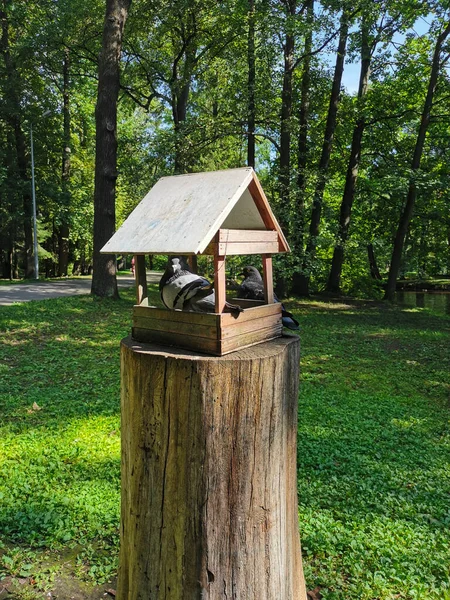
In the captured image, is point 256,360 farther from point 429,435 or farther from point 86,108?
point 86,108

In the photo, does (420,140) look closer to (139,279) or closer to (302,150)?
(302,150)

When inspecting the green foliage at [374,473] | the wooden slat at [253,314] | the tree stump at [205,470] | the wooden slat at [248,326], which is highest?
the wooden slat at [253,314]

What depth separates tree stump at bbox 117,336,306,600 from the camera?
1587 mm

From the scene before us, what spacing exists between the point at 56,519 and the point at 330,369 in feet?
15.6

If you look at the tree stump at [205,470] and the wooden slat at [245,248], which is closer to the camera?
the tree stump at [205,470]

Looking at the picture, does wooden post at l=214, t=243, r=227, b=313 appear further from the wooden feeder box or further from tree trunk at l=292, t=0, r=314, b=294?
tree trunk at l=292, t=0, r=314, b=294

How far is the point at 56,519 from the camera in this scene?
3.02 m

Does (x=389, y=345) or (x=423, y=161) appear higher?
(x=423, y=161)

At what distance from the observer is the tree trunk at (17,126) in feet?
55.3

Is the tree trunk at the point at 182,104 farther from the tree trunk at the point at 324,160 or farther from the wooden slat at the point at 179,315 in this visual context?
the wooden slat at the point at 179,315

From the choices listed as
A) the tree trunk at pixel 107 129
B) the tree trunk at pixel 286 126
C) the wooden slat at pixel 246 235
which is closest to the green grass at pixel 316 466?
the wooden slat at pixel 246 235

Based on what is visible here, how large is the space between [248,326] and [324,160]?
13581mm

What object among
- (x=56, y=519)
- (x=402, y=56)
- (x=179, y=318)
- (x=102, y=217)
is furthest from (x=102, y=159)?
(x=402, y=56)

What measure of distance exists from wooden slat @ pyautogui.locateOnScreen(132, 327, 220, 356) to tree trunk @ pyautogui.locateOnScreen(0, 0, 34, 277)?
1794 cm
